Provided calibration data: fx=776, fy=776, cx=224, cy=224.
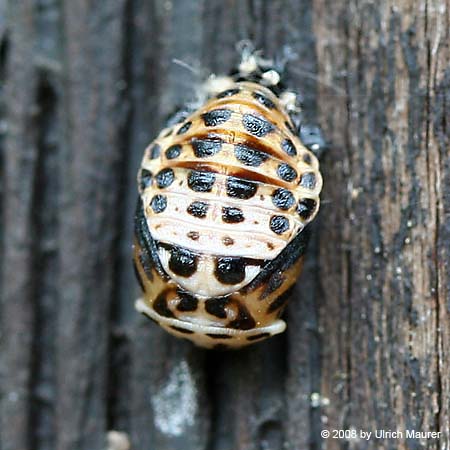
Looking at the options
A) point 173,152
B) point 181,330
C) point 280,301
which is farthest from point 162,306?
point 173,152

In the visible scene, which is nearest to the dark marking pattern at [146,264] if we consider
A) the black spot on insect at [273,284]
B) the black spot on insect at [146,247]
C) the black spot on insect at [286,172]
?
the black spot on insect at [146,247]

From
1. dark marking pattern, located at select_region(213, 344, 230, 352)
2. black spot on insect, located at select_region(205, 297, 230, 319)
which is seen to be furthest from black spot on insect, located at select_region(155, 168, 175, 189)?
dark marking pattern, located at select_region(213, 344, 230, 352)

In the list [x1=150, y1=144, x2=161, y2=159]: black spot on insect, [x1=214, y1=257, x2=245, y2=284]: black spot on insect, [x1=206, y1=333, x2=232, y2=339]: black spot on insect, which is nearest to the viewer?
[x1=214, y1=257, x2=245, y2=284]: black spot on insect

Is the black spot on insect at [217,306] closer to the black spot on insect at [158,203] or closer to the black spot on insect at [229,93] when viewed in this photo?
the black spot on insect at [158,203]

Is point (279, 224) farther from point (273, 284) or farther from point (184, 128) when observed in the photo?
point (184, 128)

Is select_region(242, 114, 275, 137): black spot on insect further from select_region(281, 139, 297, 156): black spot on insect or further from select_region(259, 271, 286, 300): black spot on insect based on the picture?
select_region(259, 271, 286, 300): black spot on insect

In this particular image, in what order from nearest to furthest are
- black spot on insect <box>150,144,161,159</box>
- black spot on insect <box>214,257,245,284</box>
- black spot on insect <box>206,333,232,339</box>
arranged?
black spot on insect <box>214,257,245,284</box>, black spot on insect <box>206,333,232,339</box>, black spot on insect <box>150,144,161,159</box>
